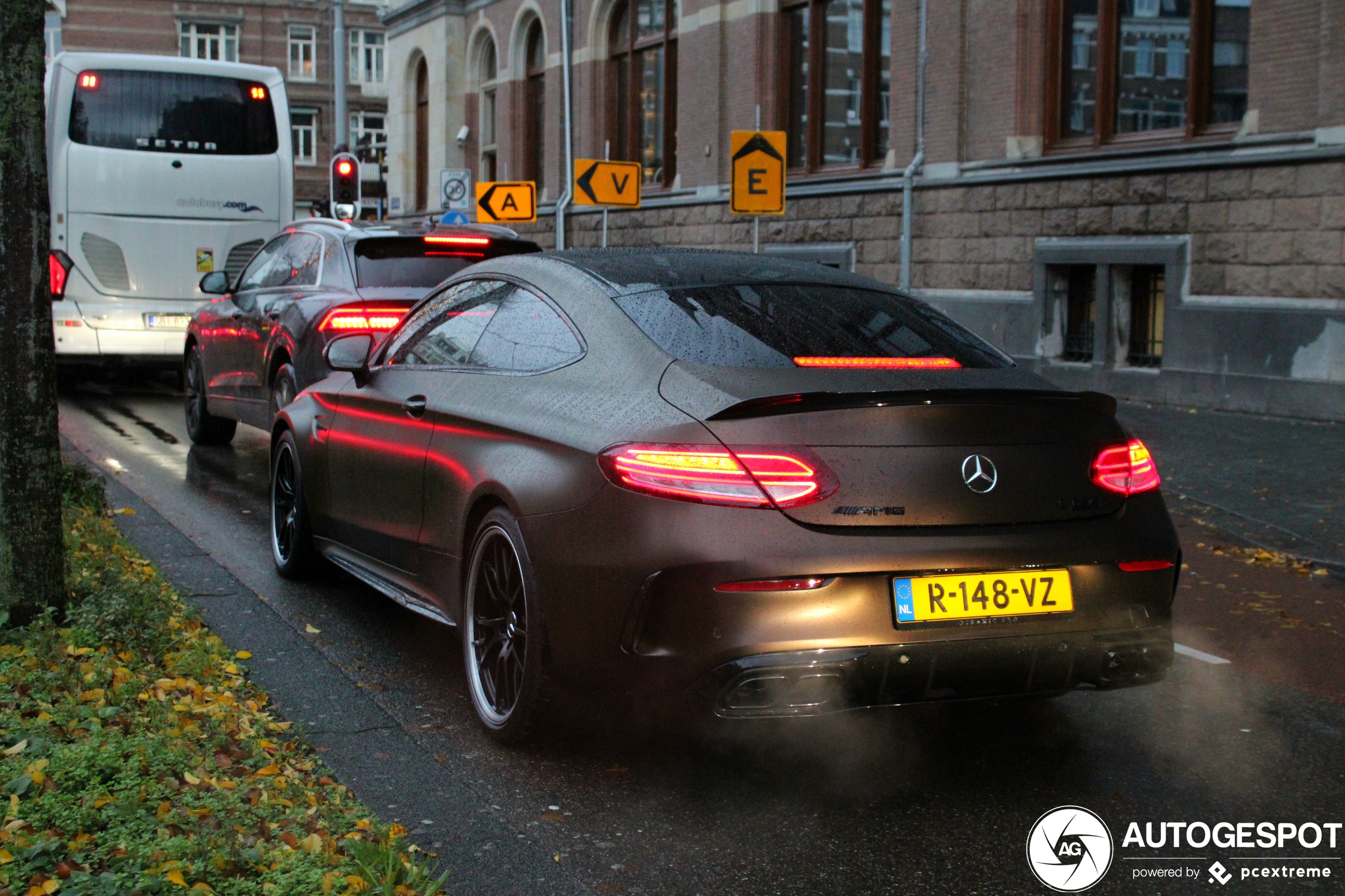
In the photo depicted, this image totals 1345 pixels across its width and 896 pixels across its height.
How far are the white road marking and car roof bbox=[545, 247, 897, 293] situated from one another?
192cm

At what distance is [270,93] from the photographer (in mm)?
17875

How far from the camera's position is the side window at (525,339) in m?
4.87

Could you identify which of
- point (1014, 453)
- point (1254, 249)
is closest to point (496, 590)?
point (1014, 453)

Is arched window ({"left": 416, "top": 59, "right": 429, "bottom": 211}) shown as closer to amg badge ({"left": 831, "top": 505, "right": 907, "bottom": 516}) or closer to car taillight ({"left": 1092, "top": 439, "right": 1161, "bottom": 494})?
car taillight ({"left": 1092, "top": 439, "right": 1161, "bottom": 494})

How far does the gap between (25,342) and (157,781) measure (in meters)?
2.00

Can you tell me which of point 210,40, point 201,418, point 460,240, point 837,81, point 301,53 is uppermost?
point 210,40

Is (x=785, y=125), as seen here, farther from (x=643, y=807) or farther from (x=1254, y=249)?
(x=643, y=807)

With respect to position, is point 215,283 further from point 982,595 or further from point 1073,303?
point 1073,303

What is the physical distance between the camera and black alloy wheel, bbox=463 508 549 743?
4.41 meters

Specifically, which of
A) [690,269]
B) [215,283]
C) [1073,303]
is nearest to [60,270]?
[215,283]

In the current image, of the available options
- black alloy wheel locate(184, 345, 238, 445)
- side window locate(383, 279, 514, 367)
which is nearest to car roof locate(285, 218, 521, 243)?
black alloy wheel locate(184, 345, 238, 445)

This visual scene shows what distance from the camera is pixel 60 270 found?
16250 millimetres

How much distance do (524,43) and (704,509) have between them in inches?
1190

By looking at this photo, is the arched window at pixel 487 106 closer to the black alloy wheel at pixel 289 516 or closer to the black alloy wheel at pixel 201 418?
the black alloy wheel at pixel 201 418
